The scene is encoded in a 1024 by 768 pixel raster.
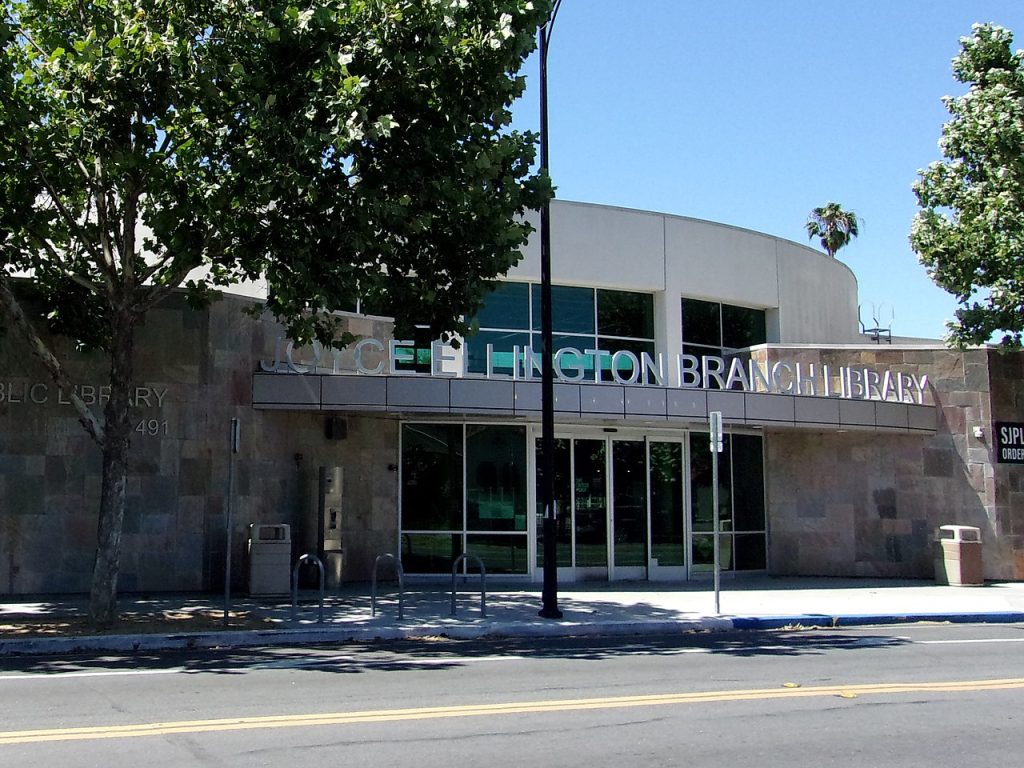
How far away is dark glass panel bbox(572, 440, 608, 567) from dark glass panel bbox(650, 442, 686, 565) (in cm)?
111

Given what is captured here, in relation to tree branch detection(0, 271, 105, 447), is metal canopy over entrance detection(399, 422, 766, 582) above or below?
below

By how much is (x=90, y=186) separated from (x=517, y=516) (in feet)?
32.8

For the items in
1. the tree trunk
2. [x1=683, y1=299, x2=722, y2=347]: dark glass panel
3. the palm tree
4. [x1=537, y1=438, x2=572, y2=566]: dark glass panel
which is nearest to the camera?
the tree trunk

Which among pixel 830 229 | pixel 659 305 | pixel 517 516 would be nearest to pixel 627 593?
pixel 517 516

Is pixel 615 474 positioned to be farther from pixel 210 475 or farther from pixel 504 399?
pixel 210 475

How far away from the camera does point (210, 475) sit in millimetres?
16875

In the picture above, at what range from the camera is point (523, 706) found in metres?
8.43

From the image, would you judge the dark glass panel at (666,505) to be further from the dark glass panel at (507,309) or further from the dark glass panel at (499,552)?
the dark glass panel at (507,309)

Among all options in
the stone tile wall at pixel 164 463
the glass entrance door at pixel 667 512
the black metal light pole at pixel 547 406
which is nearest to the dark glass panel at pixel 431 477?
the stone tile wall at pixel 164 463

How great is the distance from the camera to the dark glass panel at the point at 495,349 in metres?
20.0

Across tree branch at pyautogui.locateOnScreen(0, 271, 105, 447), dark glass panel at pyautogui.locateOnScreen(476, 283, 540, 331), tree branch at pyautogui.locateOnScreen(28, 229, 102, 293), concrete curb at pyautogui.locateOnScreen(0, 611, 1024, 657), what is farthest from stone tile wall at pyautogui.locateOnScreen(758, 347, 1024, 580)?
tree branch at pyautogui.locateOnScreen(0, 271, 105, 447)

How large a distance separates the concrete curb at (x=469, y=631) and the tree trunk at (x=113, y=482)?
866 millimetres

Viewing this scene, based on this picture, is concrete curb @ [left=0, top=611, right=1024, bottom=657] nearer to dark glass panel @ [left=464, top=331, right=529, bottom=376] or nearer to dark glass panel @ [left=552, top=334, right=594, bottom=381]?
dark glass panel @ [left=552, top=334, right=594, bottom=381]

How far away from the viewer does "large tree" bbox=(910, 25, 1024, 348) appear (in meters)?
18.9
